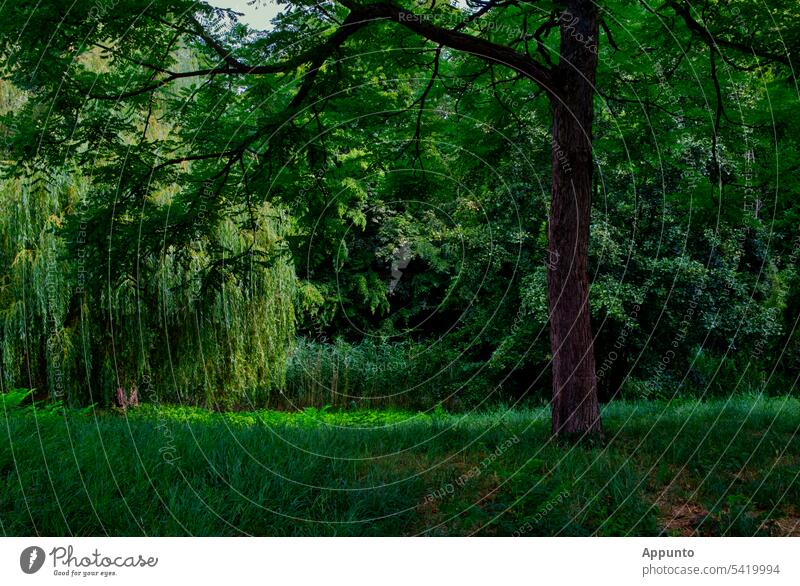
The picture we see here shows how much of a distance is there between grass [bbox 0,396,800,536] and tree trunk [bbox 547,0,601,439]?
1.53ft

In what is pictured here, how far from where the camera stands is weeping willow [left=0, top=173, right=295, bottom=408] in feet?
35.8

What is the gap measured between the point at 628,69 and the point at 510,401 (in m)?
9.75

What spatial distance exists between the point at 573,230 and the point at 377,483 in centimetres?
321

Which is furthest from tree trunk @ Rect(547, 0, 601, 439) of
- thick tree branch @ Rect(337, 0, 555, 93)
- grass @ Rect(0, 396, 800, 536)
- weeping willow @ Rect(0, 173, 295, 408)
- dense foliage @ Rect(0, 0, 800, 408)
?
weeping willow @ Rect(0, 173, 295, 408)

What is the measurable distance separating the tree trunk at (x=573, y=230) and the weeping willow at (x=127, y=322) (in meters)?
4.62

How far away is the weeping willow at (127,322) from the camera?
10898mm

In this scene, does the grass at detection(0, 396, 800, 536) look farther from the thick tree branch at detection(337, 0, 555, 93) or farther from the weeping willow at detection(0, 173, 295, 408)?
the weeping willow at detection(0, 173, 295, 408)

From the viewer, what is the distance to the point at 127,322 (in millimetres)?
12008

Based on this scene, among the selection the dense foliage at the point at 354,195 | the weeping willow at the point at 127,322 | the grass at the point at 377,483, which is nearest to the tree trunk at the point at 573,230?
the grass at the point at 377,483

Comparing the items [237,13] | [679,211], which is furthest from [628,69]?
[679,211]

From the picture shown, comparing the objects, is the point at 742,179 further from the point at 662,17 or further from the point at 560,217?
the point at 560,217

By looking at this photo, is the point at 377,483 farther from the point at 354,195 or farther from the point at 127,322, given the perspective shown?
the point at 354,195

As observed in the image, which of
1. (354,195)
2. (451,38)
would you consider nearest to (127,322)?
(354,195)

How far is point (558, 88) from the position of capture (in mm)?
6875
